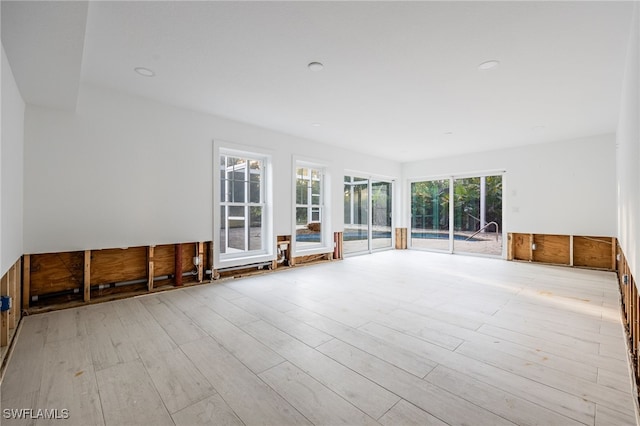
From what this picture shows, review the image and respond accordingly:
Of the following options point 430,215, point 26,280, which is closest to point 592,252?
point 430,215

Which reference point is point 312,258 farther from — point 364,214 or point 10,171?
point 10,171

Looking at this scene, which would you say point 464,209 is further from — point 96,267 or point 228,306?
point 96,267

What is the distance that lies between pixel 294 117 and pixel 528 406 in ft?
14.4

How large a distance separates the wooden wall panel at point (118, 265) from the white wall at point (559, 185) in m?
7.56

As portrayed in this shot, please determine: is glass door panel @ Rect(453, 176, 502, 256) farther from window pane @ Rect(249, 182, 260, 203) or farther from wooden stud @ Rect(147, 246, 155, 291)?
wooden stud @ Rect(147, 246, 155, 291)

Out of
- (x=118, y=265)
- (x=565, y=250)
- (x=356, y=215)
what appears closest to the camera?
(x=118, y=265)

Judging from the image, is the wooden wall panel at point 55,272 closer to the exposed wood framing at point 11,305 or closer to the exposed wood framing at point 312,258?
the exposed wood framing at point 11,305

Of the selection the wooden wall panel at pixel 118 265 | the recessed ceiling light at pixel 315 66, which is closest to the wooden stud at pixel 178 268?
the wooden wall panel at pixel 118 265

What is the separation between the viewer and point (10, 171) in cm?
253

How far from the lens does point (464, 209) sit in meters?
7.64

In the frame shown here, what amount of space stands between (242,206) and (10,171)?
3011mm

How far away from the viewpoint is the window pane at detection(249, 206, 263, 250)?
5355 millimetres

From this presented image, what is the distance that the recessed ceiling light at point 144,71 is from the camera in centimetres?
312

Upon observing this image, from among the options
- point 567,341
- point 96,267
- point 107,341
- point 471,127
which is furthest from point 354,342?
point 471,127
